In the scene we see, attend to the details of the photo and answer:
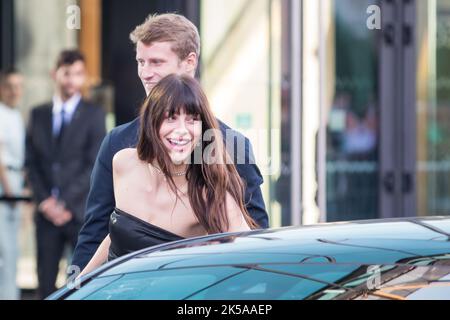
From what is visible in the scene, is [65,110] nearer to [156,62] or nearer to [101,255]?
[156,62]

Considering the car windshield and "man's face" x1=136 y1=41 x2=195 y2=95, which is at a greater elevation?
"man's face" x1=136 y1=41 x2=195 y2=95

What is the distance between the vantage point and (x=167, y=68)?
3.62m

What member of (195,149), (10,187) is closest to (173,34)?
(195,149)

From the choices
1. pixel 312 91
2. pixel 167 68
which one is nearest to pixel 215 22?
pixel 312 91

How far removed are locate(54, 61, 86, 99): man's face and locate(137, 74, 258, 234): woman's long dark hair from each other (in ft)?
12.0

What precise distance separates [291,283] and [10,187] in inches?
223

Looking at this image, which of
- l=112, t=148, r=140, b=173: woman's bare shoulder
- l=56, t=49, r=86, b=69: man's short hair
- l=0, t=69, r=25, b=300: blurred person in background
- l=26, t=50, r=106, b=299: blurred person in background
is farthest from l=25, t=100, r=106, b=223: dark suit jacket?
l=112, t=148, r=140, b=173: woman's bare shoulder

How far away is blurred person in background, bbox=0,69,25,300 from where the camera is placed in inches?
301

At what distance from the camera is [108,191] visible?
11.8 feet

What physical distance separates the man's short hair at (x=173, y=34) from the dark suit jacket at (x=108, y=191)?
26 cm

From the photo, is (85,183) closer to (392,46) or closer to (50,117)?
(50,117)

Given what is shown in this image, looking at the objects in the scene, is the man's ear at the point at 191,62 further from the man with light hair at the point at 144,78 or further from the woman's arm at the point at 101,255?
the woman's arm at the point at 101,255

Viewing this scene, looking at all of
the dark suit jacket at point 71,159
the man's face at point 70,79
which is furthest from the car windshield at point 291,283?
the man's face at point 70,79

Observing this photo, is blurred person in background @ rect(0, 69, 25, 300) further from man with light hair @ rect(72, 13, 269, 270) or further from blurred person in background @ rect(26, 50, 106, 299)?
man with light hair @ rect(72, 13, 269, 270)
